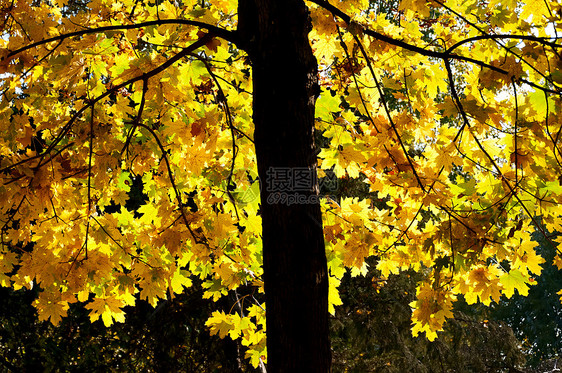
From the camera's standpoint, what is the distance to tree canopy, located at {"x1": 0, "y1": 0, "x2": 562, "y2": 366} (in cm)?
239

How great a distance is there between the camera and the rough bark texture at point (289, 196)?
2088mm

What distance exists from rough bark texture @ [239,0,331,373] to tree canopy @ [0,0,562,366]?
0.6 inches

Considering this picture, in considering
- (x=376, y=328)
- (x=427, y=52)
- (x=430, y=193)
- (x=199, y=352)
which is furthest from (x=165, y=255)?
(x=376, y=328)

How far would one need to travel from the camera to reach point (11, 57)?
96.3 inches

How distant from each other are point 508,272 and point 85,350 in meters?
6.55

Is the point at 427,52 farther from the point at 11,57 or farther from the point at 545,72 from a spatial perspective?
the point at 11,57

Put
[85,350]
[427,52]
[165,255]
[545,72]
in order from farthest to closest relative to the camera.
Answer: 1. [85,350]
2. [165,255]
3. [545,72]
4. [427,52]

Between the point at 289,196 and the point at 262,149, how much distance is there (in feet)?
0.86

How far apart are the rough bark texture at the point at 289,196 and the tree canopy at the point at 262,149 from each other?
1 centimetres

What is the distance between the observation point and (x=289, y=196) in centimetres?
219

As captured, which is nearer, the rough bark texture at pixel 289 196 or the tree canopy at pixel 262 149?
the rough bark texture at pixel 289 196

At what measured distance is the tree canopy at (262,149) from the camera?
2389 mm

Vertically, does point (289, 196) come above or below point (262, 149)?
below

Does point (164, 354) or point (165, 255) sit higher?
point (165, 255)
